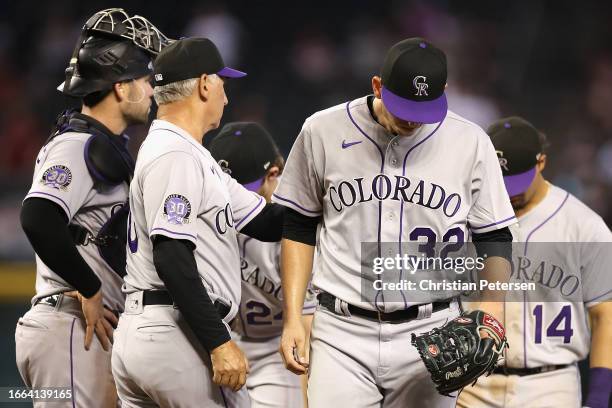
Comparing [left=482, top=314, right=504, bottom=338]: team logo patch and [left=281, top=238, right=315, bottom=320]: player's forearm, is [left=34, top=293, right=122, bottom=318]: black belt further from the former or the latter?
[left=482, top=314, right=504, bottom=338]: team logo patch

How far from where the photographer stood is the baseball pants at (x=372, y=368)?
10.3 ft

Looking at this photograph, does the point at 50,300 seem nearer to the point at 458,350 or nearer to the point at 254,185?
the point at 254,185

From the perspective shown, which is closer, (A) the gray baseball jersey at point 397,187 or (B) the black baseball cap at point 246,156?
(A) the gray baseball jersey at point 397,187

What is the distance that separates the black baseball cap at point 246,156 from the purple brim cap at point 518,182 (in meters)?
1.02

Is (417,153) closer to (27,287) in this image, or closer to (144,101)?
(144,101)

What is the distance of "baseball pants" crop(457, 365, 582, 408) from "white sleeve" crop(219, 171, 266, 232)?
1.35m

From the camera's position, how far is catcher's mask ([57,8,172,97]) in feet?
12.2

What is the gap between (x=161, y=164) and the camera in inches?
120

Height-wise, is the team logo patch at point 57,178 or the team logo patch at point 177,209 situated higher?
the team logo patch at point 57,178

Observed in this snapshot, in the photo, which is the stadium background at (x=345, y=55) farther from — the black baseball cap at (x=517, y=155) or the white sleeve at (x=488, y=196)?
the white sleeve at (x=488, y=196)

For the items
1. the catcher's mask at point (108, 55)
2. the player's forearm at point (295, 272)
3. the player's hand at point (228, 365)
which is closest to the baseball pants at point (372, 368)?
the player's forearm at point (295, 272)

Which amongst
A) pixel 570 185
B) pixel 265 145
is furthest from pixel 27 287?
pixel 570 185

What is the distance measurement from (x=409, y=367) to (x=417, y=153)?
2.37 ft

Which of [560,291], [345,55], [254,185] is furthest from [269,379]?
[345,55]
